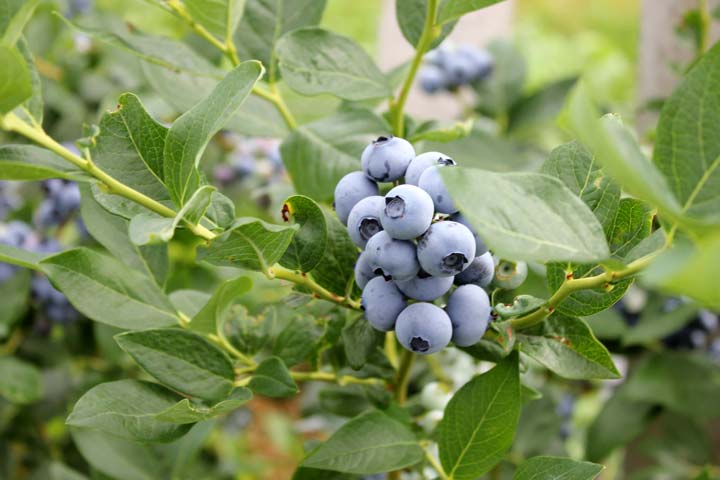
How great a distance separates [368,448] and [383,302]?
0.15 metres

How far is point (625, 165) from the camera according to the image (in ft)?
1.27

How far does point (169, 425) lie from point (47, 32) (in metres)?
1.06

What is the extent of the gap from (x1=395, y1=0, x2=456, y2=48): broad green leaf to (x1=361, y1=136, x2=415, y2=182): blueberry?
0.72ft

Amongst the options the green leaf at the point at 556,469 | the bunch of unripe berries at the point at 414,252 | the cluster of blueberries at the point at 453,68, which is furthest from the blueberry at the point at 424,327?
the cluster of blueberries at the point at 453,68

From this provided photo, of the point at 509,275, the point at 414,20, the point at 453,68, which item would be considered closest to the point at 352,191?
the point at 509,275

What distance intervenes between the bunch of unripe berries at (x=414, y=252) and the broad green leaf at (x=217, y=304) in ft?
0.31

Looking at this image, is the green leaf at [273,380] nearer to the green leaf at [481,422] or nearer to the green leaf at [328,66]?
the green leaf at [481,422]

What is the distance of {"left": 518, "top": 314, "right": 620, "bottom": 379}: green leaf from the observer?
625 millimetres

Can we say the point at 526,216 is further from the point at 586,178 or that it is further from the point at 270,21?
the point at 270,21

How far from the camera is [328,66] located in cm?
76

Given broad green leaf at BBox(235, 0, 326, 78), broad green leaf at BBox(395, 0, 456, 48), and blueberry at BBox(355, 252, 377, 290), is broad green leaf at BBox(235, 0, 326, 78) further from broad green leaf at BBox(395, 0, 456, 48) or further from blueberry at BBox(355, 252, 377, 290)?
blueberry at BBox(355, 252, 377, 290)

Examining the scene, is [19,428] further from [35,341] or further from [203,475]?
[203,475]

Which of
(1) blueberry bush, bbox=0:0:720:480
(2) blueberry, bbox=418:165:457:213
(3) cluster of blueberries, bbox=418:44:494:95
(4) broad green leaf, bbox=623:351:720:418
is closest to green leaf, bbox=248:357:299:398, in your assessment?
(1) blueberry bush, bbox=0:0:720:480

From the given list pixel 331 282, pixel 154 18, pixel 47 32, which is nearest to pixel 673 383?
pixel 331 282
